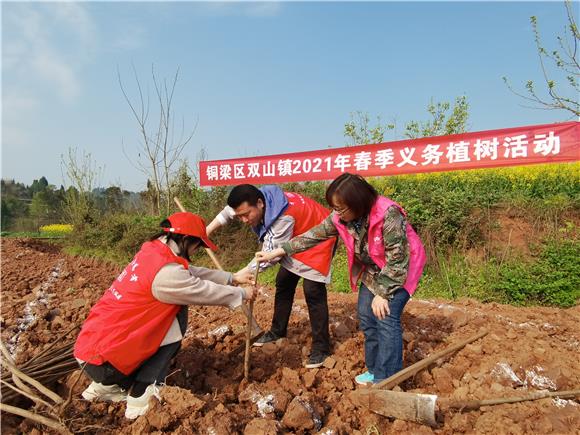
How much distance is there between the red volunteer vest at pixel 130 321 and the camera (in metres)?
2.22

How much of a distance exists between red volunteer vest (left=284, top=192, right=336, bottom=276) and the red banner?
331 centimetres

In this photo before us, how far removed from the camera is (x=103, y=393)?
8.16ft

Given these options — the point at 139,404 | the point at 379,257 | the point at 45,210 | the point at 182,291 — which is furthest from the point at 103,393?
the point at 45,210

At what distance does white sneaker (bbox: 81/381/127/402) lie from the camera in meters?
2.46

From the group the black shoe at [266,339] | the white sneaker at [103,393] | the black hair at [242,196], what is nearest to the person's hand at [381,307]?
the black hair at [242,196]

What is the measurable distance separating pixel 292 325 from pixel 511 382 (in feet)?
6.25

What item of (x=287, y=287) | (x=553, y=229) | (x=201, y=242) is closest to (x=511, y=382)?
(x=287, y=287)

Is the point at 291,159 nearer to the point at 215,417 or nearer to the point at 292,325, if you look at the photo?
the point at 292,325

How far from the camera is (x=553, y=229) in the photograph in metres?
5.61

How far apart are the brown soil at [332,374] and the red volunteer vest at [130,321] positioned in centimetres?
28

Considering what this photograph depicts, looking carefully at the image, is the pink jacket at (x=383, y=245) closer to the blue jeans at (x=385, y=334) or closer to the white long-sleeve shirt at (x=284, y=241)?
the blue jeans at (x=385, y=334)

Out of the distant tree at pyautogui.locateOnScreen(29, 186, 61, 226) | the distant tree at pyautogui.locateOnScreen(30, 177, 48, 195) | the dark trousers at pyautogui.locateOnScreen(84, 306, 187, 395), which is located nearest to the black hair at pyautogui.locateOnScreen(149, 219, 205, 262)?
the dark trousers at pyautogui.locateOnScreen(84, 306, 187, 395)

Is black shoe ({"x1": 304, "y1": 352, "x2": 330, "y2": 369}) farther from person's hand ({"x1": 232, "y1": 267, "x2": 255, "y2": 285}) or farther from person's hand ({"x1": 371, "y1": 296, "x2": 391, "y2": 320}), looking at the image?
person's hand ({"x1": 371, "y1": 296, "x2": 391, "y2": 320})

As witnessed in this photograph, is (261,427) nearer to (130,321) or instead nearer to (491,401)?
(130,321)
